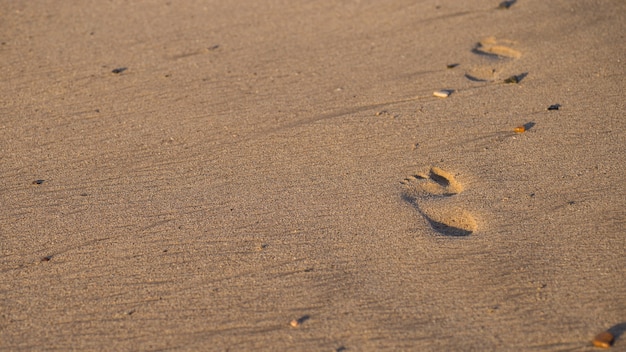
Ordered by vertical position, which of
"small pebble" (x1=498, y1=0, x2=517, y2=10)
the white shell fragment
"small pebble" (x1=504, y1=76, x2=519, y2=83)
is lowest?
the white shell fragment

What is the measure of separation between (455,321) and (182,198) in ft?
5.47

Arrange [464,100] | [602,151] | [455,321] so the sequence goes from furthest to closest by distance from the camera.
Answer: [464,100] → [602,151] → [455,321]

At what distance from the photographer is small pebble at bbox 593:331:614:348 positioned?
2.82 metres

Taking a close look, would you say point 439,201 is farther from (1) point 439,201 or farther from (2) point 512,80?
(2) point 512,80

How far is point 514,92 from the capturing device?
479 centimetres

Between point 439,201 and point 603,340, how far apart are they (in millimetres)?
1186

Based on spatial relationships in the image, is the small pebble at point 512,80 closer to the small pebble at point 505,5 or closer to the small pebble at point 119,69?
the small pebble at point 505,5

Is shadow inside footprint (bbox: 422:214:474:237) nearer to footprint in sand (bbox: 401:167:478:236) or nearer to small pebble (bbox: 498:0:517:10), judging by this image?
footprint in sand (bbox: 401:167:478:236)

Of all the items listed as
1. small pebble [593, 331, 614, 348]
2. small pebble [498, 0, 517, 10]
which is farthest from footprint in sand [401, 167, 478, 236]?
small pebble [498, 0, 517, 10]

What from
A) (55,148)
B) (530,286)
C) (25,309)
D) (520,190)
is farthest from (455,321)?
(55,148)

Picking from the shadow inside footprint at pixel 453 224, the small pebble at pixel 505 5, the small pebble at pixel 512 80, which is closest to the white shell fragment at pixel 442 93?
the small pebble at pixel 512 80

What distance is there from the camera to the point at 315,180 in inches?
158

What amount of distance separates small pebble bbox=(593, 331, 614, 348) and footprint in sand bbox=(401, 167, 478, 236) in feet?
2.88

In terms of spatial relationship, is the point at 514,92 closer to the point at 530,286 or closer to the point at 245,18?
the point at 530,286
